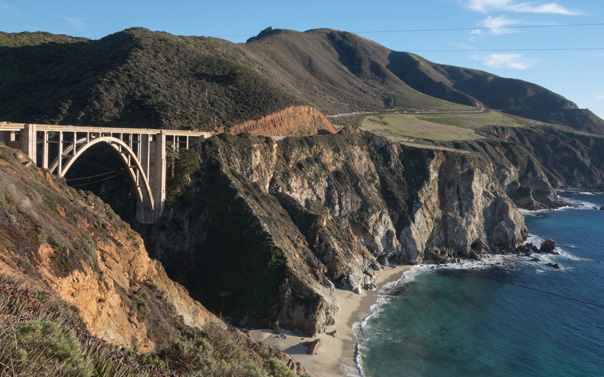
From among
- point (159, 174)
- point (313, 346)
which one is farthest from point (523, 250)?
point (159, 174)

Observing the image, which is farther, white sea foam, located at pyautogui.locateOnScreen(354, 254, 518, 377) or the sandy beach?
white sea foam, located at pyautogui.locateOnScreen(354, 254, 518, 377)

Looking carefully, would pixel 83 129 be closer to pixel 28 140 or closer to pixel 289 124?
pixel 28 140

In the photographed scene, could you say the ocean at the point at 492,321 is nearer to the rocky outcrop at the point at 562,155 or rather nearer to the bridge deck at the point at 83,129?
the bridge deck at the point at 83,129

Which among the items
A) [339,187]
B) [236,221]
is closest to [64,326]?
[236,221]

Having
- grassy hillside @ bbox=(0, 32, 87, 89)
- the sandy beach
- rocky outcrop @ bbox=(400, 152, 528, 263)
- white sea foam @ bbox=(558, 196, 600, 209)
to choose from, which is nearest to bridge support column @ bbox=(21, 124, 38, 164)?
the sandy beach

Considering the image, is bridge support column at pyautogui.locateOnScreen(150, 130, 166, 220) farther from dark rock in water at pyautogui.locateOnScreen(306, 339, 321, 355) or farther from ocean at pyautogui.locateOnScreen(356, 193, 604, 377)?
ocean at pyautogui.locateOnScreen(356, 193, 604, 377)

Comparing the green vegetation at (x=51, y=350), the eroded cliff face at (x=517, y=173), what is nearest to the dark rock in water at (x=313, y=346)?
the green vegetation at (x=51, y=350)
